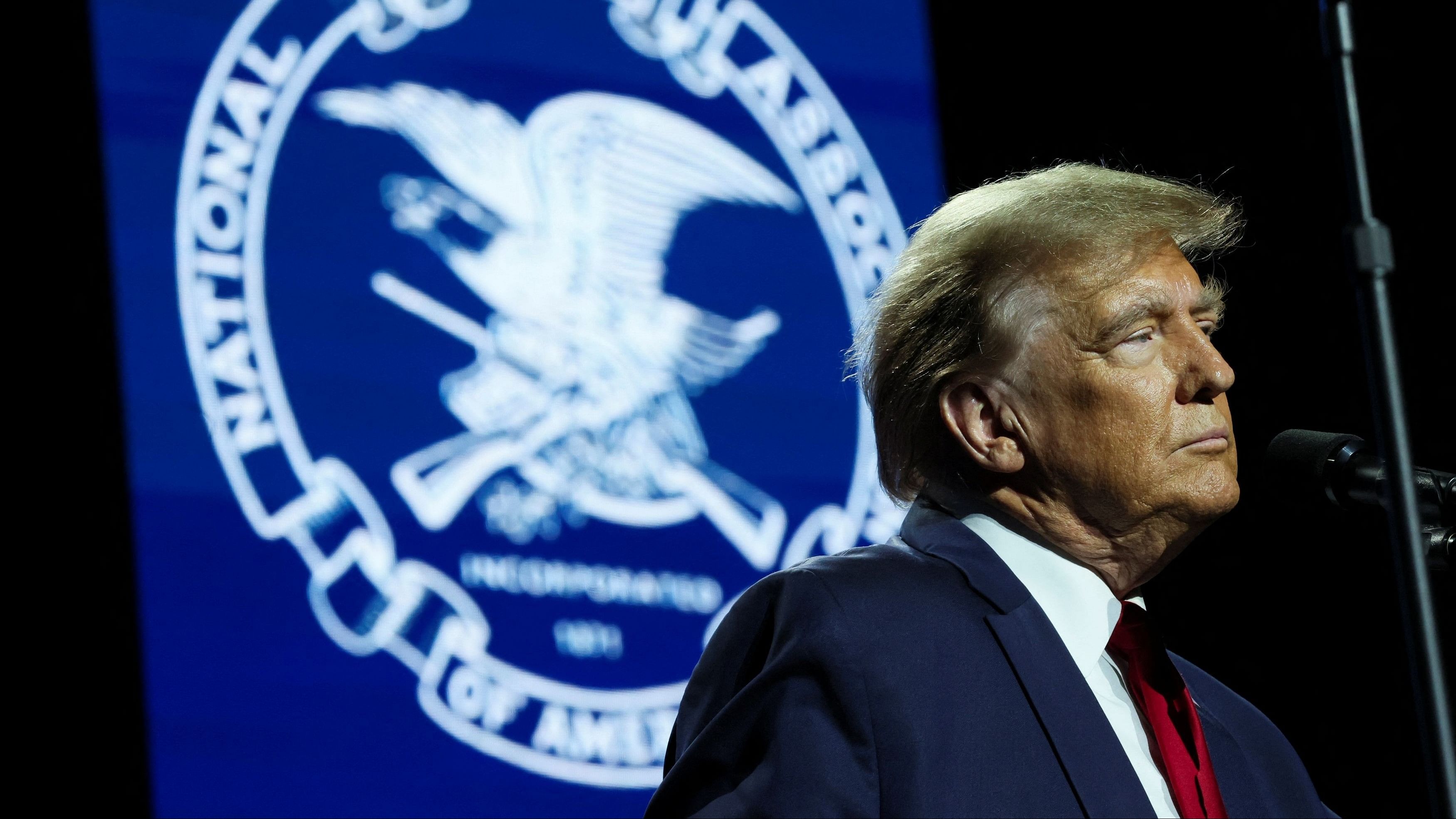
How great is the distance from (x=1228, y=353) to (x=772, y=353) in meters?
1.42

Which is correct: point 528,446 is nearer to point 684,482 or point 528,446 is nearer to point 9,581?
point 684,482

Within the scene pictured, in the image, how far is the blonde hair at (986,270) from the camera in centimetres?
195

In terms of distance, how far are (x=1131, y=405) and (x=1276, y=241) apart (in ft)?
7.38

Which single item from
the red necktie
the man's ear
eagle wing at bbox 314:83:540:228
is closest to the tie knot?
the red necktie

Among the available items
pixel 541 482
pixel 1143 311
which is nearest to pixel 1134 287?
pixel 1143 311

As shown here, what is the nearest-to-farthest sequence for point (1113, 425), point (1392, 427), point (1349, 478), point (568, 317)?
1. point (1392, 427)
2. point (1349, 478)
3. point (1113, 425)
4. point (568, 317)

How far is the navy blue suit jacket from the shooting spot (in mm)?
1521

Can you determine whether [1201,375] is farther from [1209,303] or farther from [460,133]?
[460,133]

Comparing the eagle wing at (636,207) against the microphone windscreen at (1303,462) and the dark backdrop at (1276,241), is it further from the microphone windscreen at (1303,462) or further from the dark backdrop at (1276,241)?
the microphone windscreen at (1303,462)

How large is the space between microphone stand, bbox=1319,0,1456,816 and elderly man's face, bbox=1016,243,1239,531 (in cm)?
60

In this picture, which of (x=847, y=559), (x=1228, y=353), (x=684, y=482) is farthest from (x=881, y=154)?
(x=847, y=559)

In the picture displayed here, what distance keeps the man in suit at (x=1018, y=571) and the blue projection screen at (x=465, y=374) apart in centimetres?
80

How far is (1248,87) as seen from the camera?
12.9 feet

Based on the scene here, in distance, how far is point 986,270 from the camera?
6.48ft
